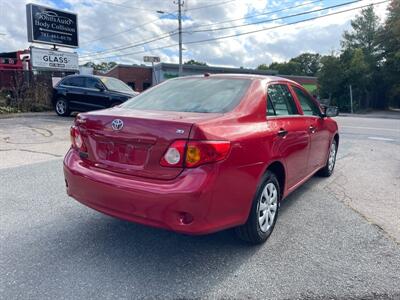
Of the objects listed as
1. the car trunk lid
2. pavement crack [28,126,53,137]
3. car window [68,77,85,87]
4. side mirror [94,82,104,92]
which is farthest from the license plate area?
car window [68,77,85,87]

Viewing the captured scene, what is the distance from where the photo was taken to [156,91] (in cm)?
392

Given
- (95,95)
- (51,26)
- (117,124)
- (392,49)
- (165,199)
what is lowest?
(165,199)

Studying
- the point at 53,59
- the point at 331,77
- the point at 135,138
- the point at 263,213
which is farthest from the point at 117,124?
the point at 331,77

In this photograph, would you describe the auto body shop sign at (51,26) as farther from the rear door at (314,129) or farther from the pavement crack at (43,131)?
→ the rear door at (314,129)

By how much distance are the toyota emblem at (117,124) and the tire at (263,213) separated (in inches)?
51.5

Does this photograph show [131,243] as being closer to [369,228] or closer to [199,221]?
[199,221]

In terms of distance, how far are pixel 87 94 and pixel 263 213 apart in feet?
36.6

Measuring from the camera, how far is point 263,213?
3.25 meters

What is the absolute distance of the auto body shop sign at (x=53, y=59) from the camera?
669 inches

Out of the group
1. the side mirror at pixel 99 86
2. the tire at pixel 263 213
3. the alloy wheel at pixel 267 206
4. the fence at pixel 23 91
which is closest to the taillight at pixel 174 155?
the tire at pixel 263 213

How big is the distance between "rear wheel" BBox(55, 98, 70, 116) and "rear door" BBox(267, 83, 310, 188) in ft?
37.5

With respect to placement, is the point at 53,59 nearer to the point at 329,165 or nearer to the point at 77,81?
the point at 77,81

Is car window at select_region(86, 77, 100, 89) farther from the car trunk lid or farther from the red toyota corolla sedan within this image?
the car trunk lid

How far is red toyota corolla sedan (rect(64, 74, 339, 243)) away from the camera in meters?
2.58
